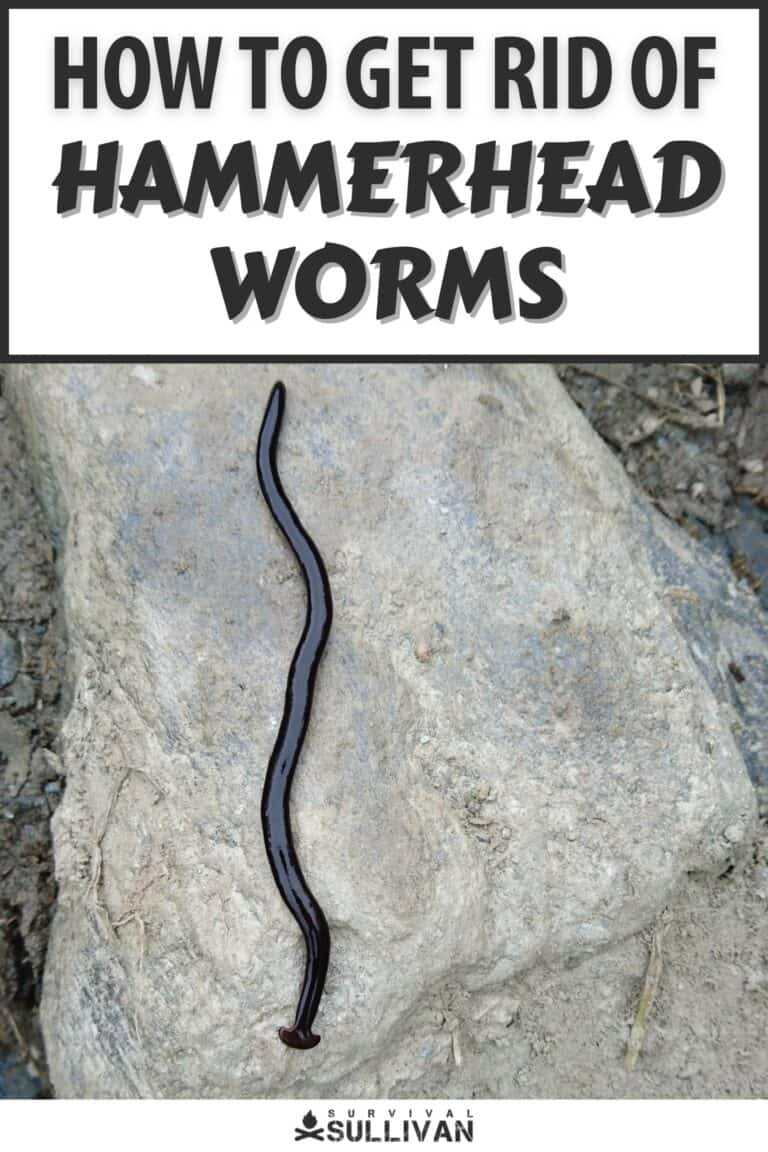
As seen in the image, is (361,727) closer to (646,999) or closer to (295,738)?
(295,738)

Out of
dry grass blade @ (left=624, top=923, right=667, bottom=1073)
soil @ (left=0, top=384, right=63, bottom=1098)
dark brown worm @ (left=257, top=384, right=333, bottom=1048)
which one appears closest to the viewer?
dark brown worm @ (left=257, top=384, right=333, bottom=1048)

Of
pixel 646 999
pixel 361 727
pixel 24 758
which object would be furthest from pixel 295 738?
pixel 646 999

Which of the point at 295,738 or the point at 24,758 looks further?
the point at 24,758
